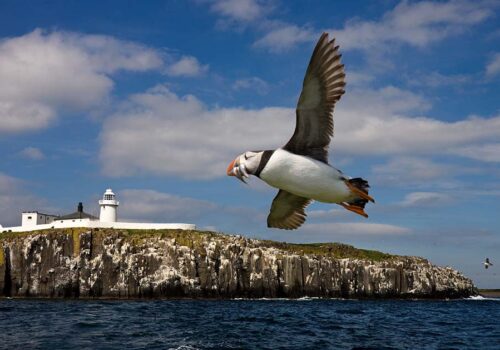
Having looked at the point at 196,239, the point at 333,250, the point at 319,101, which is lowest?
the point at 333,250

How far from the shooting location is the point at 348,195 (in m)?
8.38

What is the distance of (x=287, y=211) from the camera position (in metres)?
10.8

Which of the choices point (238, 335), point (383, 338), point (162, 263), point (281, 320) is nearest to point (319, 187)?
point (238, 335)

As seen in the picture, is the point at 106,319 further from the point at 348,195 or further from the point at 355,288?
the point at 355,288

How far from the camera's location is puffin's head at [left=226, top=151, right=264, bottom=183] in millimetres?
7734

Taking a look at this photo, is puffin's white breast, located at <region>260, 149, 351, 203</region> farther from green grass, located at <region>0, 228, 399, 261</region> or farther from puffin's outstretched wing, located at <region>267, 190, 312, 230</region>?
green grass, located at <region>0, 228, 399, 261</region>

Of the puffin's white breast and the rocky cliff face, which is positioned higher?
the puffin's white breast

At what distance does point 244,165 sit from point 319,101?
1853 mm

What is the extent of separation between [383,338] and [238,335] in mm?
8884

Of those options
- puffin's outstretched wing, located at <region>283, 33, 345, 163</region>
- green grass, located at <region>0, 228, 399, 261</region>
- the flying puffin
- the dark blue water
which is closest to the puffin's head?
the flying puffin

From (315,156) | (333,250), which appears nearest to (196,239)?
(333,250)

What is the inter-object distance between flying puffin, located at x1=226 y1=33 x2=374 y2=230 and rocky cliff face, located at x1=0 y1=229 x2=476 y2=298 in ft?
258

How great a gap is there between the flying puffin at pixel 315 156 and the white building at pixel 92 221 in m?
87.2

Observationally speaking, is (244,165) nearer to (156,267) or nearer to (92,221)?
(156,267)
